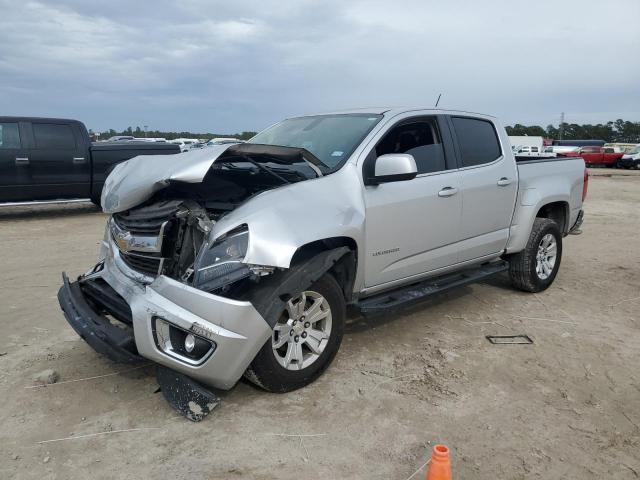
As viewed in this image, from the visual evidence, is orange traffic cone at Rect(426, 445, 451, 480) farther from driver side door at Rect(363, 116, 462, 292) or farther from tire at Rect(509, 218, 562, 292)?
tire at Rect(509, 218, 562, 292)

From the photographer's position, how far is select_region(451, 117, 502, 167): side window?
4766mm

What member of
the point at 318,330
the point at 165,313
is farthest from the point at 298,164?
the point at 165,313

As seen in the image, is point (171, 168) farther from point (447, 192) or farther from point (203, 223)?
point (447, 192)

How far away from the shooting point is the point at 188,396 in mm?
3094

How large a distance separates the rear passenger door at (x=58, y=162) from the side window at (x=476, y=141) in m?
8.08

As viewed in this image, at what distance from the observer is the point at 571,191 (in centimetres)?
596

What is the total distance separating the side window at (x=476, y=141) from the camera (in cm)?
477

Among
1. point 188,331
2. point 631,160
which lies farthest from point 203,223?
point 631,160

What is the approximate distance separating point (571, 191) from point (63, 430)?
17.7 ft

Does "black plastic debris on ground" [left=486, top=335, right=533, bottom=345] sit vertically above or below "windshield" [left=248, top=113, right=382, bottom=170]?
below

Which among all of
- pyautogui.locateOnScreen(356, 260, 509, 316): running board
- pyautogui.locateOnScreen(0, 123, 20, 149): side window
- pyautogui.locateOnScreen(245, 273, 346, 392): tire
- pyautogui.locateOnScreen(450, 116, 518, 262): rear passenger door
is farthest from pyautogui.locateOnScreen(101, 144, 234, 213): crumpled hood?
pyautogui.locateOnScreen(0, 123, 20, 149): side window

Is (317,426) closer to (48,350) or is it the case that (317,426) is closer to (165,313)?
(165,313)

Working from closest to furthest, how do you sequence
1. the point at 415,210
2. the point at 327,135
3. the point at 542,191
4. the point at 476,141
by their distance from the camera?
the point at 415,210
the point at 327,135
the point at 476,141
the point at 542,191

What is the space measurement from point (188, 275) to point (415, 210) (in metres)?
1.82
